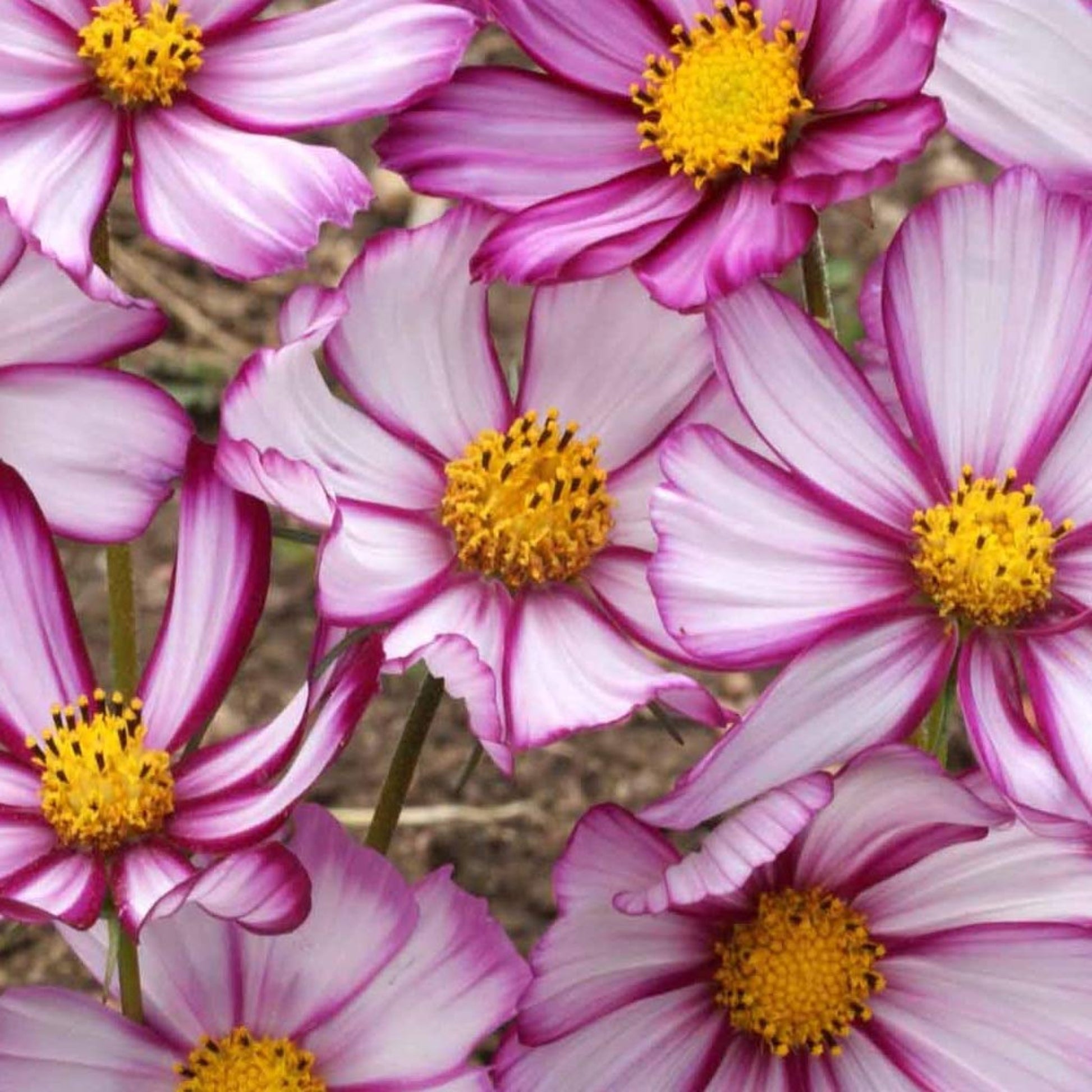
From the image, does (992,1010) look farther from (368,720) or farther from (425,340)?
(368,720)

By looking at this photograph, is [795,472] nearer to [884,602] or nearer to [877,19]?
[884,602]

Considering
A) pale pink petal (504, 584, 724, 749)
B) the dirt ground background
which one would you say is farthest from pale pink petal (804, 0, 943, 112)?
the dirt ground background

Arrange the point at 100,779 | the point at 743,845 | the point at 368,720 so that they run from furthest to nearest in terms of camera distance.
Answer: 1. the point at 368,720
2. the point at 100,779
3. the point at 743,845

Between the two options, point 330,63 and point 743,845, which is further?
point 330,63

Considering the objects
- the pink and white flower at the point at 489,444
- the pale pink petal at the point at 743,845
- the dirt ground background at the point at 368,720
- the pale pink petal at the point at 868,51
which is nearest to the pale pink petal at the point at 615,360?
the pink and white flower at the point at 489,444

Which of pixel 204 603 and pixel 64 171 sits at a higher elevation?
pixel 64 171

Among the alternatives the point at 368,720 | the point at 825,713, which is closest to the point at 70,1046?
the point at 825,713
